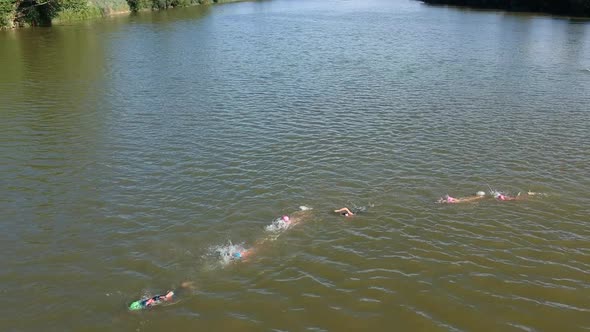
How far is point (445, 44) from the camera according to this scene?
192ft

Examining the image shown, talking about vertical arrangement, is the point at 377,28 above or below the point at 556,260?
above

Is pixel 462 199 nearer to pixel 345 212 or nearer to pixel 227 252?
pixel 345 212

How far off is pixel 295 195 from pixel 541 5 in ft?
311

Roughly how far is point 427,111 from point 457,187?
1131 centimetres

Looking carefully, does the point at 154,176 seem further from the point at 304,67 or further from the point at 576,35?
the point at 576,35

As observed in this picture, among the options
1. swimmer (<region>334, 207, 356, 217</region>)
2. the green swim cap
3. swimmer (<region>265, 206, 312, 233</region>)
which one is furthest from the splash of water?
swimmer (<region>334, 207, 356, 217</region>)

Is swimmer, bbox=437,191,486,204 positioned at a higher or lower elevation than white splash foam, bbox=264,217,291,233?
lower

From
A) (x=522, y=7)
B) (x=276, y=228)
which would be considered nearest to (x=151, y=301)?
(x=276, y=228)

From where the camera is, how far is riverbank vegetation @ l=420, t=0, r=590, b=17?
86.2 metres

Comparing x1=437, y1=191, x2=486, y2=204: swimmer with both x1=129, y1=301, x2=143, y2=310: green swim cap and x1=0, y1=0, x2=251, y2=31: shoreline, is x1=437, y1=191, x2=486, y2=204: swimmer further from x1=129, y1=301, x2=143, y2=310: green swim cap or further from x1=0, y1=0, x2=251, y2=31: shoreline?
x1=0, y1=0, x2=251, y2=31: shoreline

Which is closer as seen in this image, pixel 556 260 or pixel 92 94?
pixel 556 260

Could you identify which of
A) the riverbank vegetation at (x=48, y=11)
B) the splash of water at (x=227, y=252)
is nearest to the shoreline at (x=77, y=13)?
the riverbank vegetation at (x=48, y=11)

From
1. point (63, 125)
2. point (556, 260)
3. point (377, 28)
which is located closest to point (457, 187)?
point (556, 260)

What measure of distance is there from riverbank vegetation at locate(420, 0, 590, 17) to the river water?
4981 centimetres
